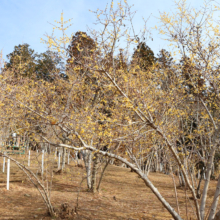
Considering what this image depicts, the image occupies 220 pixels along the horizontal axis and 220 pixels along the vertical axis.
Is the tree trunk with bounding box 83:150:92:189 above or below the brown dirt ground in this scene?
above

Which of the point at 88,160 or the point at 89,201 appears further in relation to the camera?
the point at 88,160

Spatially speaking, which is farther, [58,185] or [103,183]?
[103,183]

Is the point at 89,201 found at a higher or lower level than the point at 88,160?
lower

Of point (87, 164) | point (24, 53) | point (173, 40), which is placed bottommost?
point (87, 164)

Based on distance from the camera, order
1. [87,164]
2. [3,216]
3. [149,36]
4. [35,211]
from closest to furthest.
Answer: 1. [149,36]
2. [3,216]
3. [35,211]
4. [87,164]

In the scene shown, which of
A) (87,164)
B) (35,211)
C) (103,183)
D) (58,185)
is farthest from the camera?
(103,183)

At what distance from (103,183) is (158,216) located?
4579mm

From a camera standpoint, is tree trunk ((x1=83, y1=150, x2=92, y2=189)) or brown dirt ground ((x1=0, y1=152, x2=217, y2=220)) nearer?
brown dirt ground ((x1=0, y1=152, x2=217, y2=220))

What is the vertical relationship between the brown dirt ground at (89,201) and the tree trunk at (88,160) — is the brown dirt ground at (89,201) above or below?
below

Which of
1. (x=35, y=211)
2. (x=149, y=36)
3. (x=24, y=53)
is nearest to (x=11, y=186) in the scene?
(x=35, y=211)

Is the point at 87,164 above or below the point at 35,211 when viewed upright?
above

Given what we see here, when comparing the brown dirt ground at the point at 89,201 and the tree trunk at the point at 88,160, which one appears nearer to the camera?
the brown dirt ground at the point at 89,201

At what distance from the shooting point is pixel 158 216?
6766 millimetres

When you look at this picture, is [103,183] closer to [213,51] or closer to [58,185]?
[58,185]
